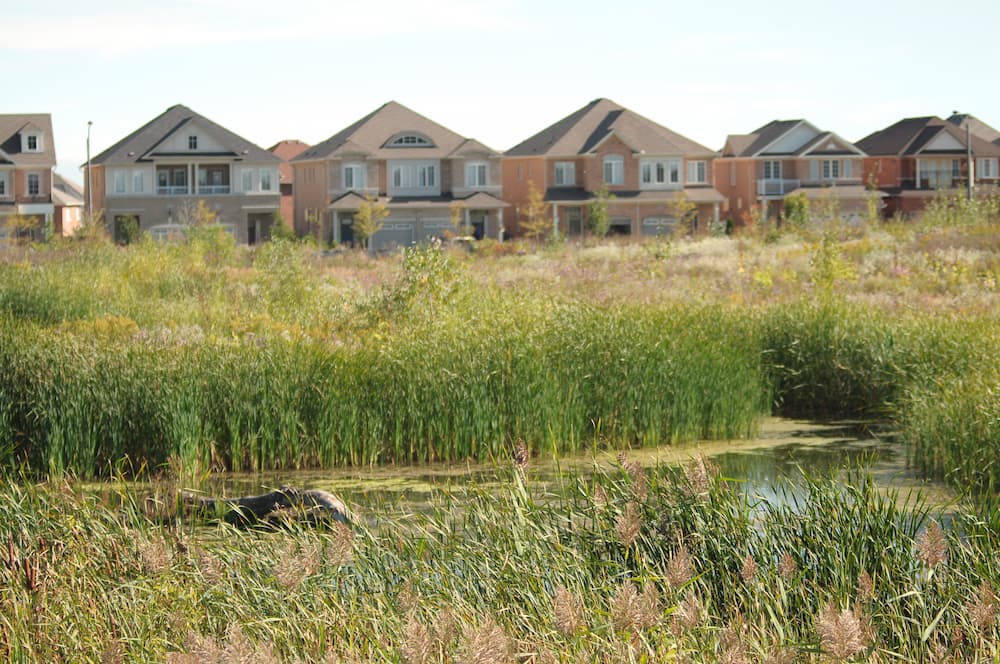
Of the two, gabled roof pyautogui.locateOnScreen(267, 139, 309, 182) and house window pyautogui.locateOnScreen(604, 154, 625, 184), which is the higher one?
gabled roof pyautogui.locateOnScreen(267, 139, 309, 182)

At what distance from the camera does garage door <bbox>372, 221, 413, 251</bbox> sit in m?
61.6

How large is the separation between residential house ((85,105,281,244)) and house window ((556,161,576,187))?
45.5 feet

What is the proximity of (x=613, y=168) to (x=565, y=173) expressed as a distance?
7.96ft

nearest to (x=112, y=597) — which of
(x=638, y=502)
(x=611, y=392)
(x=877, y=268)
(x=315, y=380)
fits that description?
(x=638, y=502)

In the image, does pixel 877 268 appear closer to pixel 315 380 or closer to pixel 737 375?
pixel 737 375

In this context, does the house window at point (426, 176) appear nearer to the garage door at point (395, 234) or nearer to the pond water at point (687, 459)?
the garage door at point (395, 234)

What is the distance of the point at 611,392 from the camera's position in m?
14.9

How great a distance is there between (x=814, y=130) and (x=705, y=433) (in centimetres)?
5790

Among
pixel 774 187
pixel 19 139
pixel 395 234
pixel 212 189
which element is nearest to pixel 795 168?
pixel 774 187

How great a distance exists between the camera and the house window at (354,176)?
62344 millimetres

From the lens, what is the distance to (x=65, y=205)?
246 feet

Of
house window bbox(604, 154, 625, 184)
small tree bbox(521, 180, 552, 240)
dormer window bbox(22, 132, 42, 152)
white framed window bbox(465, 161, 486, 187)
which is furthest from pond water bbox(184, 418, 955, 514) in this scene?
dormer window bbox(22, 132, 42, 152)

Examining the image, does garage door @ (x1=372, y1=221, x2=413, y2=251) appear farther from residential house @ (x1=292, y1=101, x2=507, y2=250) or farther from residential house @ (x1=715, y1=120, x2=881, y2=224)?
residential house @ (x1=715, y1=120, x2=881, y2=224)

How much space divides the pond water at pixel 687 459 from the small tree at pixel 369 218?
4310cm
